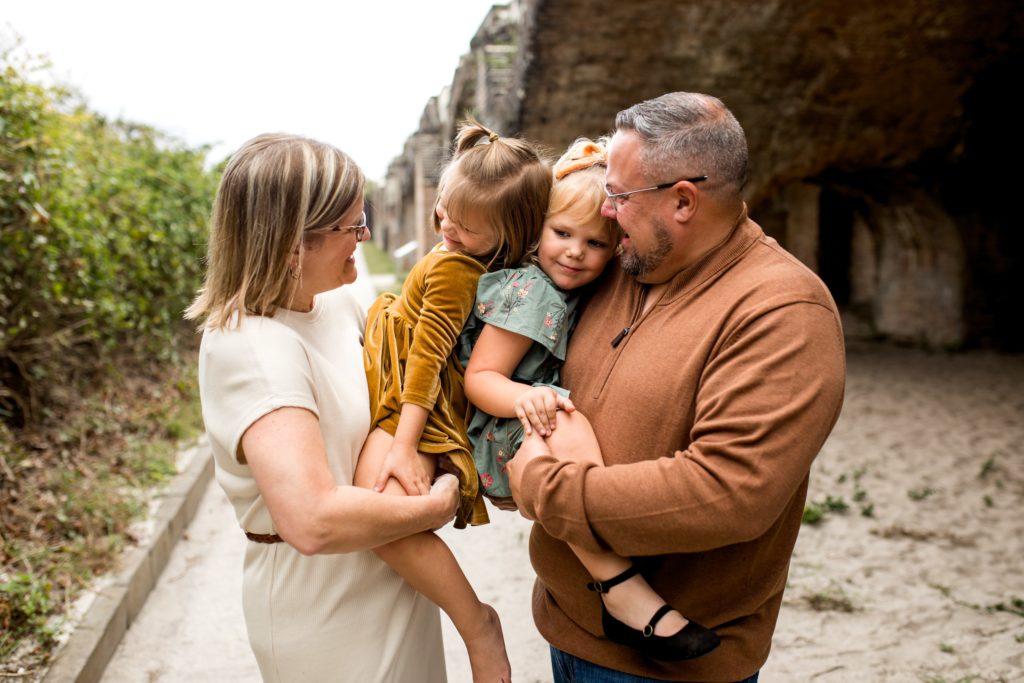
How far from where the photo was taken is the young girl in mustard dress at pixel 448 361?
1.95 meters

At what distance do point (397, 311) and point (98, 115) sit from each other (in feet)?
29.4

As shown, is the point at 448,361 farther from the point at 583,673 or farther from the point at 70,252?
the point at 70,252

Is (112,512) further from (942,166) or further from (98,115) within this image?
(942,166)

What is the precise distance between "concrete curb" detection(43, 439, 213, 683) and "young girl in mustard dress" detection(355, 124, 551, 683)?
2.26 m

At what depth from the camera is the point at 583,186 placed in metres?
2.04

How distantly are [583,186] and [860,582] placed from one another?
3971 millimetres

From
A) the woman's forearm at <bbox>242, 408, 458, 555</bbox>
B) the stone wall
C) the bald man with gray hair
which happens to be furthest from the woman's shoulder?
the stone wall

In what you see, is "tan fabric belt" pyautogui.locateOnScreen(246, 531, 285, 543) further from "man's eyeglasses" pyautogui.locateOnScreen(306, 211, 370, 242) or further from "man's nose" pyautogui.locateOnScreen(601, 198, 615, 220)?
"man's nose" pyautogui.locateOnScreen(601, 198, 615, 220)

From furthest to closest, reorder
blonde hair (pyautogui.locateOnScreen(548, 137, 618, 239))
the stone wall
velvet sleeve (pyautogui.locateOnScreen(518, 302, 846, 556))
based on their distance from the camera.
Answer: the stone wall < blonde hair (pyautogui.locateOnScreen(548, 137, 618, 239)) < velvet sleeve (pyautogui.locateOnScreen(518, 302, 846, 556))

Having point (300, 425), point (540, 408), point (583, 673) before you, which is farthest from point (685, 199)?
point (583, 673)

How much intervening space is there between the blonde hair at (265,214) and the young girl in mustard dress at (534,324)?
0.45 meters

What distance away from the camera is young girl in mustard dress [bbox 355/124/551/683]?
1.95 metres

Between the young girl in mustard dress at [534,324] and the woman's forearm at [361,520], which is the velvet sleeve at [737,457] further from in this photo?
the woman's forearm at [361,520]

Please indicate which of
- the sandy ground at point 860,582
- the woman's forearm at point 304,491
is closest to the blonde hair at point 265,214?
the woman's forearm at point 304,491
